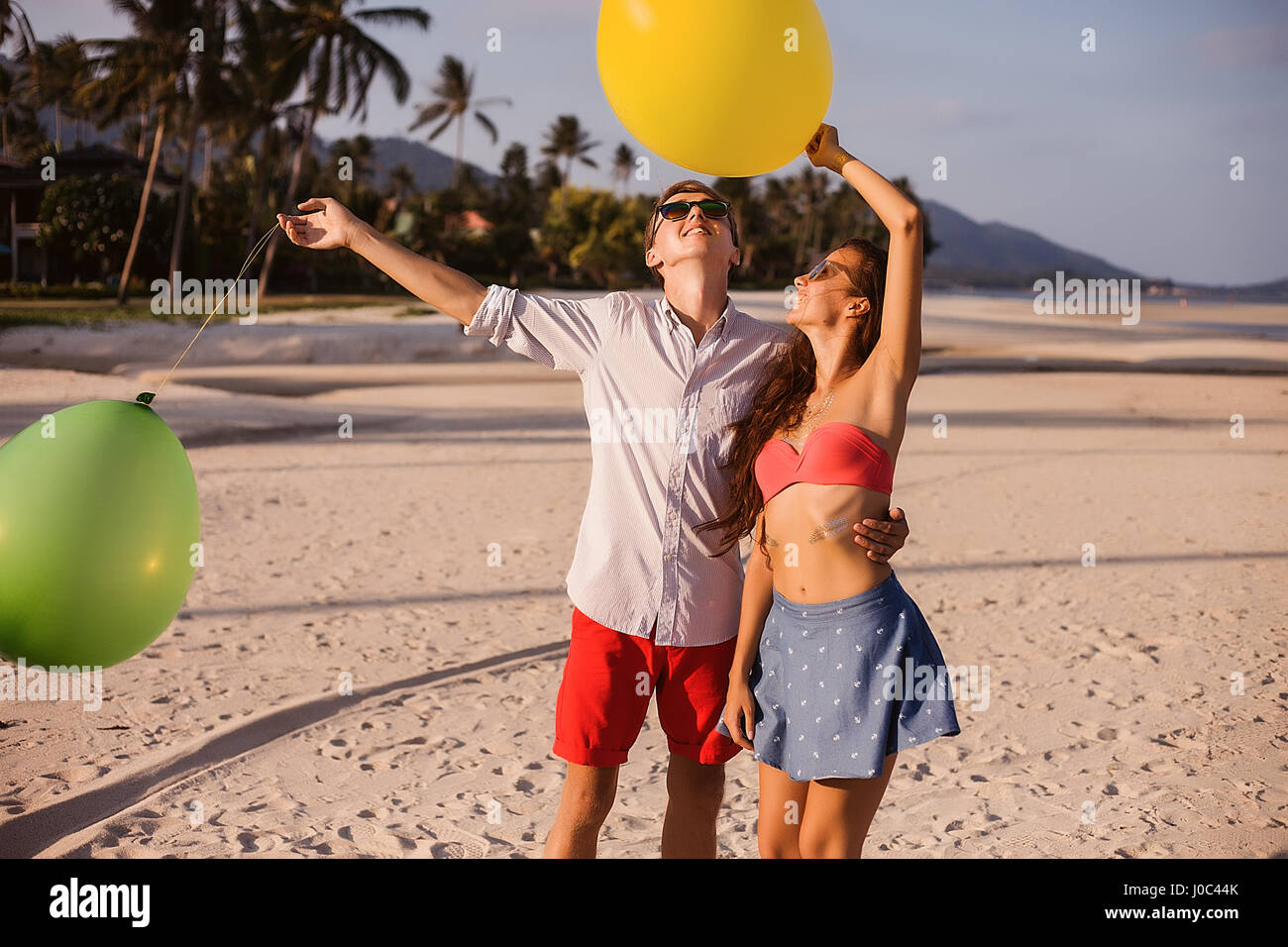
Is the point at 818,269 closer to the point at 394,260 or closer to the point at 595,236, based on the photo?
the point at 394,260

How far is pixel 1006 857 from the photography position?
377cm

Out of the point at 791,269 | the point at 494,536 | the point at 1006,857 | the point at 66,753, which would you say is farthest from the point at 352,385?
the point at 791,269

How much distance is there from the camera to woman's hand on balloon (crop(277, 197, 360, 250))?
8.86 feet

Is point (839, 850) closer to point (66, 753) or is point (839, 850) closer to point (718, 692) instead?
point (718, 692)

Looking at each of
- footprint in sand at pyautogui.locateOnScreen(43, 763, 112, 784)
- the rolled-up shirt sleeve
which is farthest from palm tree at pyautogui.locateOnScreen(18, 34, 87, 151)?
the rolled-up shirt sleeve

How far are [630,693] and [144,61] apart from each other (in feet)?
107

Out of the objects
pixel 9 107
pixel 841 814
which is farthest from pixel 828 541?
pixel 9 107

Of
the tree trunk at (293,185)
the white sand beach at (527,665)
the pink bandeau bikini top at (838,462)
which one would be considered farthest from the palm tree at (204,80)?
the pink bandeau bikini top at (838,462)

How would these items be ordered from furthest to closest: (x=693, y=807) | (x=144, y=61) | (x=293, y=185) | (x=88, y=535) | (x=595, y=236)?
(x=595, y=236)
(x=293, y=185)
(x=144, y=61)
(x=693, y=807)
(x=88, y=535)

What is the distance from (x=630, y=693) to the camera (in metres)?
2.62

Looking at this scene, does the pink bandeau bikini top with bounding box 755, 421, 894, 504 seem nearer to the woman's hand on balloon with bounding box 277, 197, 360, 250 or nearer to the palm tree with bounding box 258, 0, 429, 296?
the woman's hand on balloon with bounding box 277, 197, 360, 250

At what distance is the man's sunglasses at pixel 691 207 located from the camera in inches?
103

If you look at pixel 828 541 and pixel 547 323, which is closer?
pixel 828 541
